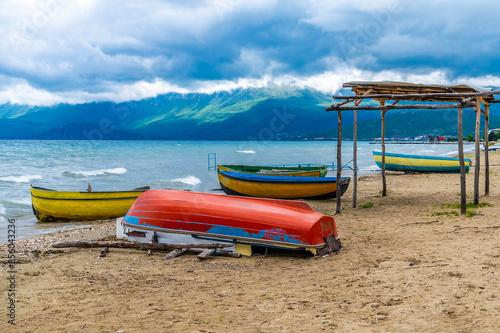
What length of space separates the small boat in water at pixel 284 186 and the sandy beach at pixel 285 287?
5.95m

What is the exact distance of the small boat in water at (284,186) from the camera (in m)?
14.6

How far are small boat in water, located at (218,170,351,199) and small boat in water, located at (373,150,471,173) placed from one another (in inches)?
376

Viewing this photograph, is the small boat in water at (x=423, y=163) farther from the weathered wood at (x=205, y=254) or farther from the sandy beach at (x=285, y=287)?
the weathered wood at (x=205, y=254)

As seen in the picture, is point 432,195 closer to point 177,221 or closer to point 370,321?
point 177,221

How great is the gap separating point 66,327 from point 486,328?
14.9 ft

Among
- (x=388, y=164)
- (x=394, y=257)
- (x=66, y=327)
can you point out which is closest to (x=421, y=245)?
(x=394, y=257)

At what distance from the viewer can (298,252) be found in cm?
718

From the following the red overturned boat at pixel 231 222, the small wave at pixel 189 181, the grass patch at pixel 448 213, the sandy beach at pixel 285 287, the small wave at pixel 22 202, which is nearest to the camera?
the sandy beach at pixel 285 287

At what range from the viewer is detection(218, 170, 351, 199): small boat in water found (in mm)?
14594

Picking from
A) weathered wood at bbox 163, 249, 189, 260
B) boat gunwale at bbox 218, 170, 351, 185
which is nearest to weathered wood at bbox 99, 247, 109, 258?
weathered wood at bbox 163, 249, 189, 260

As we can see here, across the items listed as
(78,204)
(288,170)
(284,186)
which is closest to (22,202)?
(78,204)

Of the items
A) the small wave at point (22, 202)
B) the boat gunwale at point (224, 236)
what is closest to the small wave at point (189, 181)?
the small wave at point (22, 202)

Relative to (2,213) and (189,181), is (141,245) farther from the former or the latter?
(189,181)

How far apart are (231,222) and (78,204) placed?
8.10 m
